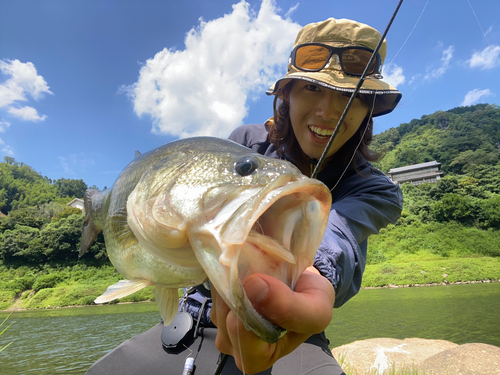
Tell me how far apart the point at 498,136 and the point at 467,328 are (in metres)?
72.8

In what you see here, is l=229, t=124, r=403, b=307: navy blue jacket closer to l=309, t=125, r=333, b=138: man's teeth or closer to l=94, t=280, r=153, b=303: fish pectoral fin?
l=309, t=125, r=333, b=138: man's teeth

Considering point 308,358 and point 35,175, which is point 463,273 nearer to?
point 308,358

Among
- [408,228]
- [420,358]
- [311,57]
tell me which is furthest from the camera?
[408,228]

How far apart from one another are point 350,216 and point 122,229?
1.36 metres

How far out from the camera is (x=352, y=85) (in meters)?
2.03

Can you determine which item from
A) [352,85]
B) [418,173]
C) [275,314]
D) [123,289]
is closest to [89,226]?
[123,289]

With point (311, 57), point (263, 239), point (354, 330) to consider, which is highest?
point (311, 57)

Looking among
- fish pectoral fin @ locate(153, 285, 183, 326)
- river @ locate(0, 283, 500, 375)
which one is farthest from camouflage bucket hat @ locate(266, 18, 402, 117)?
river @ locate(0, 283, 500, 375)

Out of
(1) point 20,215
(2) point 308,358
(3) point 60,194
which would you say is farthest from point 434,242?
(3) point 60,194

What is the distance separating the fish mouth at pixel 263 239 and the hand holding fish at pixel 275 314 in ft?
0.11

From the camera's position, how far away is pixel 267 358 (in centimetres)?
92

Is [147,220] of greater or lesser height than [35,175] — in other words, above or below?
below

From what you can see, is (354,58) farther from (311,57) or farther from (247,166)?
(247,166)

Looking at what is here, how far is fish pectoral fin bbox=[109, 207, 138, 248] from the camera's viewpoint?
1263mm
